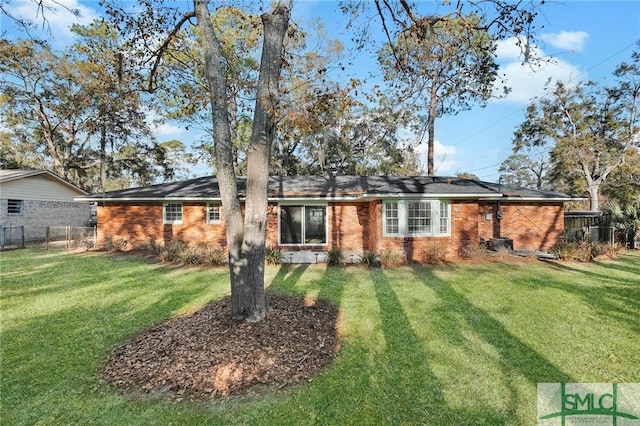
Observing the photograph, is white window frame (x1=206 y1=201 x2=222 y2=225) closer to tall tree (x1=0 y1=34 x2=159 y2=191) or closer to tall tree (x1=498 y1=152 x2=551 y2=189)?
tall tree (x1=0 y1=34 x2=159 y2=191)

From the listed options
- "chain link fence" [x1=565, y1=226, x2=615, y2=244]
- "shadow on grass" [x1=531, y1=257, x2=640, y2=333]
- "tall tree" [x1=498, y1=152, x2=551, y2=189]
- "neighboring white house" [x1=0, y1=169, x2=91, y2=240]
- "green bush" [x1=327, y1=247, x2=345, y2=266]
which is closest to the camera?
"shadow on grass" [x1=531, y1=257, x2=640, y2=333]

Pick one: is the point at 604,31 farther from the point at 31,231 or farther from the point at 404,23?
the point at 31,231

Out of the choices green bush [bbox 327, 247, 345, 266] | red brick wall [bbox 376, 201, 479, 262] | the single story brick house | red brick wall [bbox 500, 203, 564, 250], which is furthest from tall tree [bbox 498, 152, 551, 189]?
green bush [bbox 327, 247, 345, 266]

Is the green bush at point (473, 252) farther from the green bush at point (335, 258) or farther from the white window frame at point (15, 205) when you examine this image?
the white window frame at point (15, 205)

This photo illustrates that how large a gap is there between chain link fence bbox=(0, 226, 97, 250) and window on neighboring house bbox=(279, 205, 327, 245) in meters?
9.02

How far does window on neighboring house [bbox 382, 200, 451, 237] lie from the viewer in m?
11.0

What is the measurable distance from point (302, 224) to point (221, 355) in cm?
871

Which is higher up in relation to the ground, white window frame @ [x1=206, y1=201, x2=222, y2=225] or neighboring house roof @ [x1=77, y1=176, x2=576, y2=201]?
neighboring house roof @ [x1=77, y1=176, x2=576, y2=201]

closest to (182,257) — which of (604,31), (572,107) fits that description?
(604,31)

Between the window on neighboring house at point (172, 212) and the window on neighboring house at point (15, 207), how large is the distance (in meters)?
10.5

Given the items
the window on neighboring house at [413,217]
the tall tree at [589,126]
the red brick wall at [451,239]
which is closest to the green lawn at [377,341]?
the red brick wall at [451,239]

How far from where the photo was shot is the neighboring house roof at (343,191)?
1068 centimetres

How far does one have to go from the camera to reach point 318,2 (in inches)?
246

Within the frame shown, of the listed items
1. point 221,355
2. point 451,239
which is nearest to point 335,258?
point 451,239
